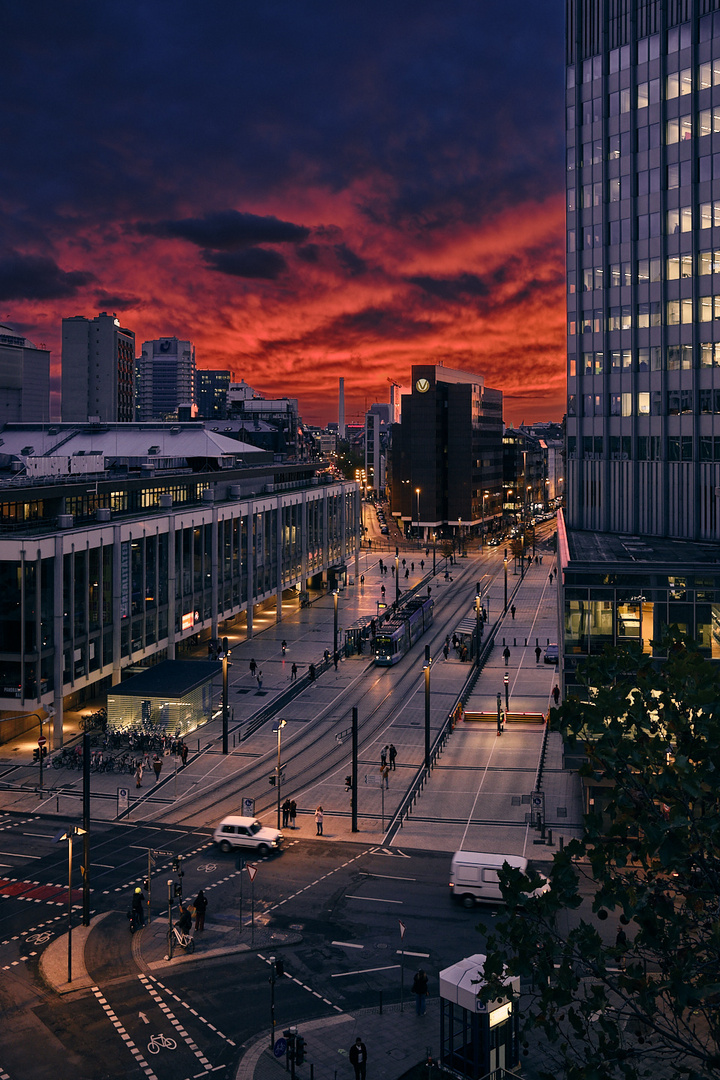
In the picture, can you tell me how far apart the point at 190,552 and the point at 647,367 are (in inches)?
1485

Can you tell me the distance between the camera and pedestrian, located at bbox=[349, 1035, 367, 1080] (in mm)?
24609

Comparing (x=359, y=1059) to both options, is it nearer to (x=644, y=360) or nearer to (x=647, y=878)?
(x=647, y=878)

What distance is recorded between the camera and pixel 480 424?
636 ft

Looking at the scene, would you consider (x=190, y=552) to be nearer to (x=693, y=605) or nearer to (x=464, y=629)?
(x=464, y=629)

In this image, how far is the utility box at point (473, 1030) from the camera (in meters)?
24.5

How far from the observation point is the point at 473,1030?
24.9 m

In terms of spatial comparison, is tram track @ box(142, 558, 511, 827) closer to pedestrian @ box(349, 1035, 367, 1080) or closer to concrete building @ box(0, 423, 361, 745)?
concrete building @ box(0, 423, 361, 745)

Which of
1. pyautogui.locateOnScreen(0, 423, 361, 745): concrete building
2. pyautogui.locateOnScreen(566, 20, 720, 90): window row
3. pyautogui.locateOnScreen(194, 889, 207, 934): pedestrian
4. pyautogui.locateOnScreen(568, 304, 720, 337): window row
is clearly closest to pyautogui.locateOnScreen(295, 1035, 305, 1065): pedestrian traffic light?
pyautogui.locateOnScreen(194, 889, 207, 934): pedestrian

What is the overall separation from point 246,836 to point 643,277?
47.7 meters

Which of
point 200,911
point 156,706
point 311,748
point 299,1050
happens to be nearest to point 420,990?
point 299,1050

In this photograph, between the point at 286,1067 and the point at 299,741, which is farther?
the point at 299,741

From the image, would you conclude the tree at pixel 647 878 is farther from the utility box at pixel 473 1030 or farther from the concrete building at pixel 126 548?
the concrete building at pixel 126 548

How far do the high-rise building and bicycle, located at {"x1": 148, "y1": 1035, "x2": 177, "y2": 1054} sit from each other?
35526mm

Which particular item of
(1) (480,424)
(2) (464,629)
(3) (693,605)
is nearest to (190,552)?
(2) (464,629)
